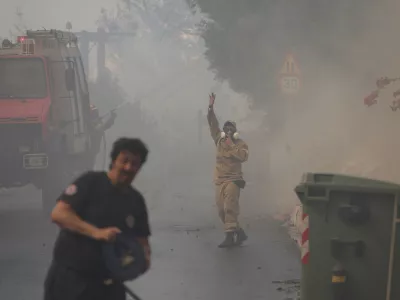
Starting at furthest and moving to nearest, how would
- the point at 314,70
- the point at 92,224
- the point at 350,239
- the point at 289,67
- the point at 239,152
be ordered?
the point at 314,70 < the point at 289,67 < the point at 239,152 < the point at 350,239 < the point at 92,224

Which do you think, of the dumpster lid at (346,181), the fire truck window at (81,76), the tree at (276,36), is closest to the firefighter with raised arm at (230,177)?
the dumpster lid at (346,181)

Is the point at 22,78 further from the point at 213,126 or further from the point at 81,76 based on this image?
the point at 213,126

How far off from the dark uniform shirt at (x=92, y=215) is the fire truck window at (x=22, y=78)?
41.0ft

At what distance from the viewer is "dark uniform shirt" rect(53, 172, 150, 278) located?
4.96m

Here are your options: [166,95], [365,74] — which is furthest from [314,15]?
[166,95]

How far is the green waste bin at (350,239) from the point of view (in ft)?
24.6

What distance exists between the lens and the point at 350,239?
7.62 m

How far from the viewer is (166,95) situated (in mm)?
70188

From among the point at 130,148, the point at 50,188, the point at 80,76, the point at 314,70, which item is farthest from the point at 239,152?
the point at 314,70

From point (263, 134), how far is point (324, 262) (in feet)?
84.7

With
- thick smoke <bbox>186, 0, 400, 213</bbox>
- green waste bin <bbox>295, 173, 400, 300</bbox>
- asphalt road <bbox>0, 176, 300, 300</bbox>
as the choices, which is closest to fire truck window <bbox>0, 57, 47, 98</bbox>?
asphalt road <bbox>0, 176, 300, 300</bbox>

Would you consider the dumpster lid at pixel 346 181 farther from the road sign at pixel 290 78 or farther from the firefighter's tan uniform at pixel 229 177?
the road sign at pixel 290 78

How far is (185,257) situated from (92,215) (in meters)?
7.22

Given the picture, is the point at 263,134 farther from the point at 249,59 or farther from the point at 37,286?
the point at 37,286
